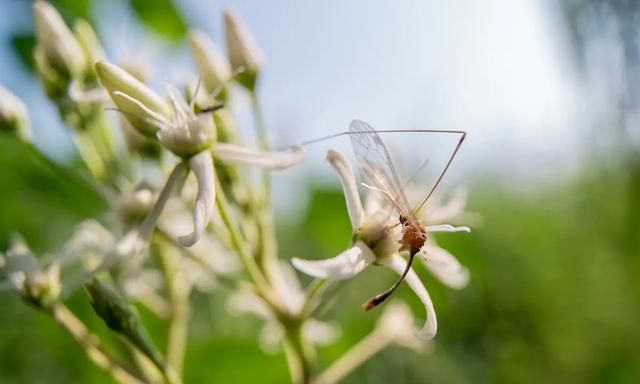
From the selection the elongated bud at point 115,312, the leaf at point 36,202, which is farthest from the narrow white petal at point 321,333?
the elongated bud at point 115,312

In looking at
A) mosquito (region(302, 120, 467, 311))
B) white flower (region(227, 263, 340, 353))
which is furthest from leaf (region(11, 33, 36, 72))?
mosquito (region(302, 120, 467, 311))

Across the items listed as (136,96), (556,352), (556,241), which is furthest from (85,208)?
(556,241)

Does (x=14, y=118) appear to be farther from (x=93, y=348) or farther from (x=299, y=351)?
(x=299, y=351)

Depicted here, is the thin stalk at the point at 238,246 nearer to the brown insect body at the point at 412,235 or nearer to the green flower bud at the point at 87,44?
the brown insect body at the point at 412,235

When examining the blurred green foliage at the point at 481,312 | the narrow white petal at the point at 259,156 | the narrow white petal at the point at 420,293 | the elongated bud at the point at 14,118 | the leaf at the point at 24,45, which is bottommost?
the blurred green foliage at the point at 481,312

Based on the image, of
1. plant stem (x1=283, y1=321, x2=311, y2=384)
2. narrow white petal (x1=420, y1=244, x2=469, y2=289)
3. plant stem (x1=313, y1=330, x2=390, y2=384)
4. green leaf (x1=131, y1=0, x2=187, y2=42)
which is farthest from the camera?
green leaf (x1=131, y1=0, x2=187, y2=42)

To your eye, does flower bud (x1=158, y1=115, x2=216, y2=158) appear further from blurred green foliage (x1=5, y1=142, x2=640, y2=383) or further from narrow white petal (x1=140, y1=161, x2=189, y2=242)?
blurred green foliage (x1=5, y1=142, x2=640, y2=383)
